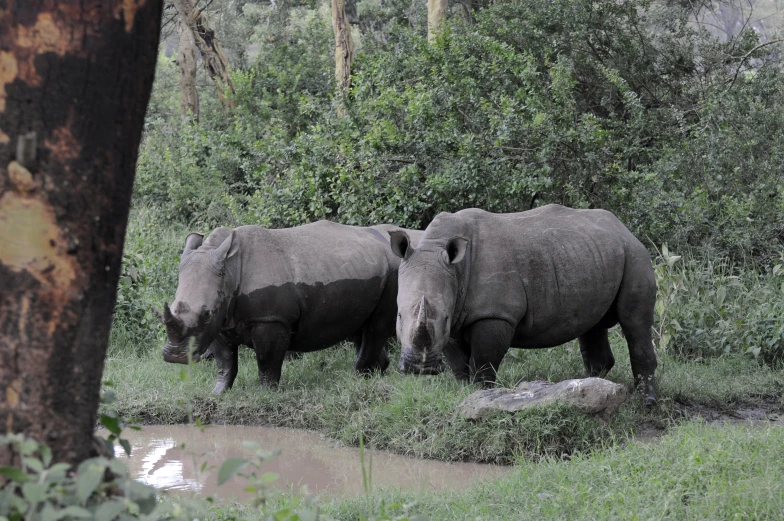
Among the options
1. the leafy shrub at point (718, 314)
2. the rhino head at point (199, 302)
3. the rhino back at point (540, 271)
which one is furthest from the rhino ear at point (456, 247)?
the leafy shrub at point (718, 314)

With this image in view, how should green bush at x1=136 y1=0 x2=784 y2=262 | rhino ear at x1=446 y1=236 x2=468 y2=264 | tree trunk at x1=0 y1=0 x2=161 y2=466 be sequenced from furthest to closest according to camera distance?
green bush at x1=136 y1=0 x2=784 y2=262
rhino ear at x1=446 y1=236 x2=468 y2=264
tree trunk at x1=0 y1=0 x2=161 y2=466

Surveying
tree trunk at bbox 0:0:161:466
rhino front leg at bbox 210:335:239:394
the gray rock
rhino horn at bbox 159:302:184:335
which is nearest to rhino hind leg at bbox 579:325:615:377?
the gray rock

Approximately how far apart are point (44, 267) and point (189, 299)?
202 inches

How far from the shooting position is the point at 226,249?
25.6 ft

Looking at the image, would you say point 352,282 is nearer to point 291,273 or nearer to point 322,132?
point 291,273

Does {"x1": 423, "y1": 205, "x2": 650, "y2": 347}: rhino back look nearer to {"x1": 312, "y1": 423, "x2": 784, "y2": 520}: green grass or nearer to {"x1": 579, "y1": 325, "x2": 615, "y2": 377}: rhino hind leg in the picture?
{"x1": 579, "y1": 325, "x2": 615, "y2": 377}: rhino hind leg

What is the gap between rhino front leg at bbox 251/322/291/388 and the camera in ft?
26.1

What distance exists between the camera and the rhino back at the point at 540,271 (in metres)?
7.28

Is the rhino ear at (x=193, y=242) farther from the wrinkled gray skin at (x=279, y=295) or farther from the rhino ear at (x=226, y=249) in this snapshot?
the rhino ear at (x=226, y=249)

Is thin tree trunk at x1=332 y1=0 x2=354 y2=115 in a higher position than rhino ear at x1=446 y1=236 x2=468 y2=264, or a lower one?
higher

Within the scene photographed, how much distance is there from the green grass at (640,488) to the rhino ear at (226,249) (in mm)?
3067

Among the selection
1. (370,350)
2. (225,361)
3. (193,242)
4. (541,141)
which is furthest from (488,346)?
(541,141)

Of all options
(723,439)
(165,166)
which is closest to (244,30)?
(165,166)

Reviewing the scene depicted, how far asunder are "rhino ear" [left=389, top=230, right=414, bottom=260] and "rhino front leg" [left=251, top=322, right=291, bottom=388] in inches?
54.0
